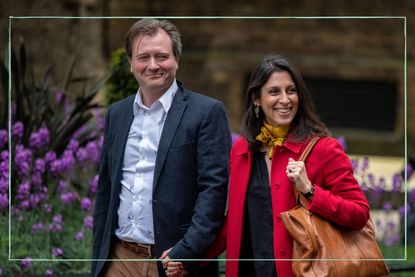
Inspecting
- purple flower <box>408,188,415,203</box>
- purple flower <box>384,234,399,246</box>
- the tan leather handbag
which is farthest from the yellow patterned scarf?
purple flower <box>408,188,415,203</box>

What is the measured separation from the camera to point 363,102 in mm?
18156

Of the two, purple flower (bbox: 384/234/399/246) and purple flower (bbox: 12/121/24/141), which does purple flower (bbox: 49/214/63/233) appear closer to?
purple flower (bbox: 12/121/24/141)

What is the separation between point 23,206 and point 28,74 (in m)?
1.99

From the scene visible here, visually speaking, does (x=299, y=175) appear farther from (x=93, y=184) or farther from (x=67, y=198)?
(x=93, y=184)

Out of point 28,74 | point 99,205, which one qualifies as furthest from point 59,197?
point 99,205

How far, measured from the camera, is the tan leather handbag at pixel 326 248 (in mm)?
4941

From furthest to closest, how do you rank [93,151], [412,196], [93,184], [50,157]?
[412,196] → [93,151] → [93,184] → [50,157]

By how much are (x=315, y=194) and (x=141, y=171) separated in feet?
2.76

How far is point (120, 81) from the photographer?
822 cm

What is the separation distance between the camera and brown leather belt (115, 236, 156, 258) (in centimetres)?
536

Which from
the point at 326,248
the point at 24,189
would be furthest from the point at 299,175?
the point at 24,189

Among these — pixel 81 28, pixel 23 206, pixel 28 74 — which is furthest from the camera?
pixel 81 28

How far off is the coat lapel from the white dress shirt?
3 centimetres

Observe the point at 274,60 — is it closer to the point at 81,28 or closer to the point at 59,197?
the point at 59,197
